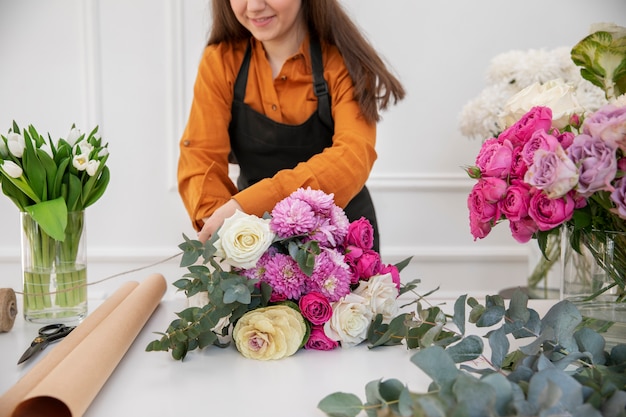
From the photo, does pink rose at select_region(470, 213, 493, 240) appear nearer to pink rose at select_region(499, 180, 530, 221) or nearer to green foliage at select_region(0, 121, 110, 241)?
pink rose at select_region(499, 180, 530, 221)

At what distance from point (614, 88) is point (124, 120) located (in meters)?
2.00

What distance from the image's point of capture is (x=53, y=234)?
38.7 inches

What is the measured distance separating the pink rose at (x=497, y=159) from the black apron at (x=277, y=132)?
87cm

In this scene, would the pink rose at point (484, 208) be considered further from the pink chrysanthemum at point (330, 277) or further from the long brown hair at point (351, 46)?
the long brown hair at point (351, 46)

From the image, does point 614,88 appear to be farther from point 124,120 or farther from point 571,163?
point 124,120

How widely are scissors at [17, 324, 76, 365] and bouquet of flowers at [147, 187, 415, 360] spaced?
18 cm

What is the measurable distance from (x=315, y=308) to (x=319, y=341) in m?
0.05

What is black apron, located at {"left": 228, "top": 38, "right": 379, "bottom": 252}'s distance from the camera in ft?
5.28

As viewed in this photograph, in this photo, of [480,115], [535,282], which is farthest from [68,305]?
[535,282]

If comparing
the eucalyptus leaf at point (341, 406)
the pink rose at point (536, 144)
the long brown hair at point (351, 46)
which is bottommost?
the eucalyptus leaf at point (341, 406)

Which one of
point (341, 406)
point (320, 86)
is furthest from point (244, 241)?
point (320, 86)

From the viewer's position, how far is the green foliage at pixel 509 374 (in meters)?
0.54

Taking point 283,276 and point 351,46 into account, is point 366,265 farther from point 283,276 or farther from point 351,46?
point 351,46

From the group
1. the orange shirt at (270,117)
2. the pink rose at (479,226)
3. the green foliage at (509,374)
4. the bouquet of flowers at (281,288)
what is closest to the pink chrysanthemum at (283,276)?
the bouquet of flowers at (281,288)
